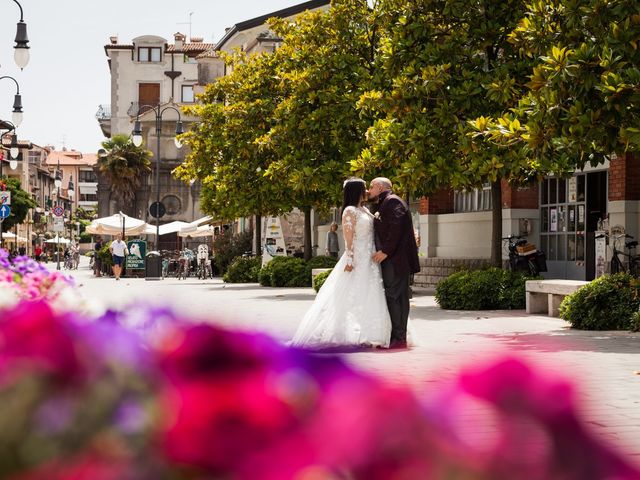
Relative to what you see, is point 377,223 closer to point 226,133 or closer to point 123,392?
point 123,392

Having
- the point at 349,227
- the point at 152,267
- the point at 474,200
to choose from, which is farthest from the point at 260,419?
the point at 152,267

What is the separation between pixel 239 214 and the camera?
3716 centimetres

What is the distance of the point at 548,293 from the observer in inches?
714

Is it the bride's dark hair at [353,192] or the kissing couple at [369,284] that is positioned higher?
the bride's dark hair at [353,192]

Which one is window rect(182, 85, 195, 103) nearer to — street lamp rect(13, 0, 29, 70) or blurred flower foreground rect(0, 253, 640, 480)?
street lamp rect(13, 0, 29, 70)

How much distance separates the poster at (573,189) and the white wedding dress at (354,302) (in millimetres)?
13971

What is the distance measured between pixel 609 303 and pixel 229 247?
1257 inches

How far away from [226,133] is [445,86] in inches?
592

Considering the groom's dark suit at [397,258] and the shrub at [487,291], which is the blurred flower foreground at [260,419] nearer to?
the groom's dark suit at [397,258]

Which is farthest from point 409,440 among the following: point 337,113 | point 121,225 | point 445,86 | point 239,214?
point 121,225

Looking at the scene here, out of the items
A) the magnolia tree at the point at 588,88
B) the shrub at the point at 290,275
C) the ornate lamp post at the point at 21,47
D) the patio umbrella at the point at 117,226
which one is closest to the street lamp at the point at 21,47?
the ornate lamp post at the point at 21,47

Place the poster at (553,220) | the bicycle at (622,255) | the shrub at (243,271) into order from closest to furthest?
the bicycle at (622,255) < the poster at (553,220) < the shrub at (243,271)

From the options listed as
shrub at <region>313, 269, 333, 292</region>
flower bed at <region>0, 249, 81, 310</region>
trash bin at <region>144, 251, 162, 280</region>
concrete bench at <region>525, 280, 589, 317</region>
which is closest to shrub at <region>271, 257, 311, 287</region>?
shrub at <region>313, 269, 333, 292</region>

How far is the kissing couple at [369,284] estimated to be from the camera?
1211cm
